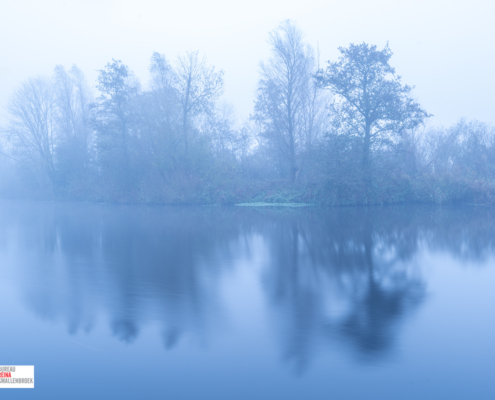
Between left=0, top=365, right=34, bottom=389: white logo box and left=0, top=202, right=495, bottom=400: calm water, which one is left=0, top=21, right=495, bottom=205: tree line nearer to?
left=0, top=202, right=495, bottom=400: calm water

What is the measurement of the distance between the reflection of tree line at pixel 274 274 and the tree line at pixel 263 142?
32.8 feet

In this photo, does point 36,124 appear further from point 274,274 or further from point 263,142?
point 274,274

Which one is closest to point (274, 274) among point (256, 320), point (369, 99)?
point (256, 320)

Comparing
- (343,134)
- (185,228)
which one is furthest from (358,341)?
(343,134)

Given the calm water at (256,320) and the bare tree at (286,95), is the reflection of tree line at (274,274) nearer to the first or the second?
the calm water at (256,320)

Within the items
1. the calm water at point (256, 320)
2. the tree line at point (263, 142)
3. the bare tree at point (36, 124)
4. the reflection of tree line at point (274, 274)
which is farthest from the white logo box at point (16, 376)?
the bare tree at point (36, 124)

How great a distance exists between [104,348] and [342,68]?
25.7 metres

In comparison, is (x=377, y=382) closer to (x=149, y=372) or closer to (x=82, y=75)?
(x=149, y=372)

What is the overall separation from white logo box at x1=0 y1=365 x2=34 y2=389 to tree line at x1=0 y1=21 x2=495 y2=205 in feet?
76.0

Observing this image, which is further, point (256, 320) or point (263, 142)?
point (263, 142)

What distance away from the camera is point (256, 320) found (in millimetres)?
6094

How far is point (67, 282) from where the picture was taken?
8758 millimetres

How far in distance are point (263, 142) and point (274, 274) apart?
30.7 m

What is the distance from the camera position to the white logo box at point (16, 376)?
4512 mm
